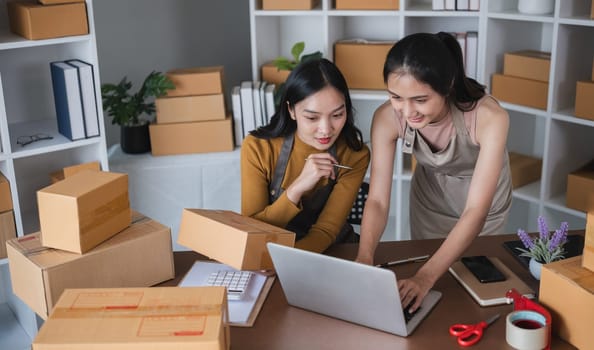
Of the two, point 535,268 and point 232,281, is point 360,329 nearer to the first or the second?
point 232,281

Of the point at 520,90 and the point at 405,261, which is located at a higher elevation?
the point at 520,90

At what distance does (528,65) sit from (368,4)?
761 millimetres

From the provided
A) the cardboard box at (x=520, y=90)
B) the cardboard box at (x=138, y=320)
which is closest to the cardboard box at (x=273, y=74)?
the cardboard box at (x=520, y=90)

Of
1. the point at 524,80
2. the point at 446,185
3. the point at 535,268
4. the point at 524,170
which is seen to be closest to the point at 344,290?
the point at 535,268

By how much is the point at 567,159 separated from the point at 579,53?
0.46m

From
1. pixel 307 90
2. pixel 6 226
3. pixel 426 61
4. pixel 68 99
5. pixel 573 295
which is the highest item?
pixel 426 61

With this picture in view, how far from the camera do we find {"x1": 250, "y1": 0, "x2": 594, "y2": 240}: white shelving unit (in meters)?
3.06

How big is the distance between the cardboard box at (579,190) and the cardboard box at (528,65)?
437mm

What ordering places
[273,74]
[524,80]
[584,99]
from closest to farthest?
[584,99] < [524,80] < [273,74]

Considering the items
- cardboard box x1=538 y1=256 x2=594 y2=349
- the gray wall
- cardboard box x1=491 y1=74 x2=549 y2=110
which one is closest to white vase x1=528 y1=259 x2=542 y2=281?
cardboard box x1=538 y1=256 x2=594 y2=349

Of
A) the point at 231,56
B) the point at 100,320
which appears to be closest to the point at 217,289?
the point at 100,320

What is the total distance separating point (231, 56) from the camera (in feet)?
13.8

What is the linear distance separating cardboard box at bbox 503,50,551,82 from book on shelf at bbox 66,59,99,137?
1.80m

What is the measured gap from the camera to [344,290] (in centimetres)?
160
